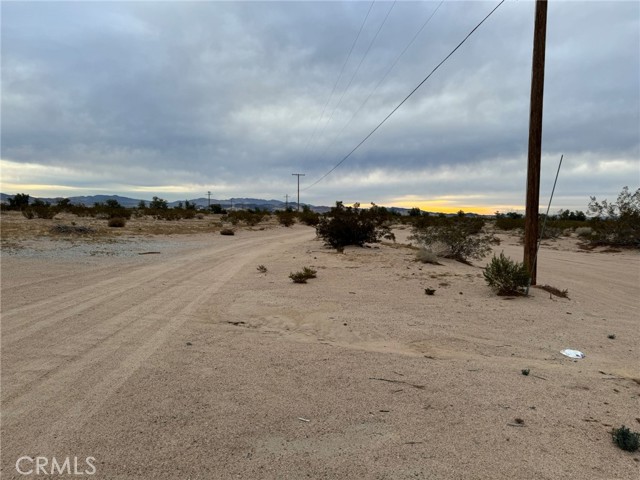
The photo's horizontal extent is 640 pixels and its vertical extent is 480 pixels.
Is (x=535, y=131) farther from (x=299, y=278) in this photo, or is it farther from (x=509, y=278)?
(x=299, y=278)

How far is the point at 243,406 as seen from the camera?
390 centimetres

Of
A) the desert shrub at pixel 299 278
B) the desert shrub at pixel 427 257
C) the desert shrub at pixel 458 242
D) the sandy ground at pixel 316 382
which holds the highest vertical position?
the desert shrub at pixel 458 242

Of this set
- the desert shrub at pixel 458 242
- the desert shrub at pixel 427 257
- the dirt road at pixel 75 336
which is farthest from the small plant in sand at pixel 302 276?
the desert shrub at pixel 458 242

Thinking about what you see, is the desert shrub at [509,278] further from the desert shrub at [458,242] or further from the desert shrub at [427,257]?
the desert shrub at [458,242]

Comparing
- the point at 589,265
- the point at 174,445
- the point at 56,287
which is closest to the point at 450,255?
the point at 589,265

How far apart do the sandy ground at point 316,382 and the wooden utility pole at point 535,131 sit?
119 centimetres

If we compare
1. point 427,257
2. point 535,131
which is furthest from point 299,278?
point 535,131

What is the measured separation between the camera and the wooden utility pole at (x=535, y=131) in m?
9.26

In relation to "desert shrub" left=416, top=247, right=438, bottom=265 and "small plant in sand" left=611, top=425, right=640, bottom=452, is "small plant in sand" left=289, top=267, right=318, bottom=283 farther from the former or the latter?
"small plant in sand" left=611, top=425, right=640, bottom=452

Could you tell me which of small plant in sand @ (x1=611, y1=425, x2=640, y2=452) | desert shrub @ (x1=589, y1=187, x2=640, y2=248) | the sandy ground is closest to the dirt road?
the sandy ground

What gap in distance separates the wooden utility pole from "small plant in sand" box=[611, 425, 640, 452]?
631 cm

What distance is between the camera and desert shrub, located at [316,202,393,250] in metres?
18.7

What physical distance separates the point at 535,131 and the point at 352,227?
33.1ft

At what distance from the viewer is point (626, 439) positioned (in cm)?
327
